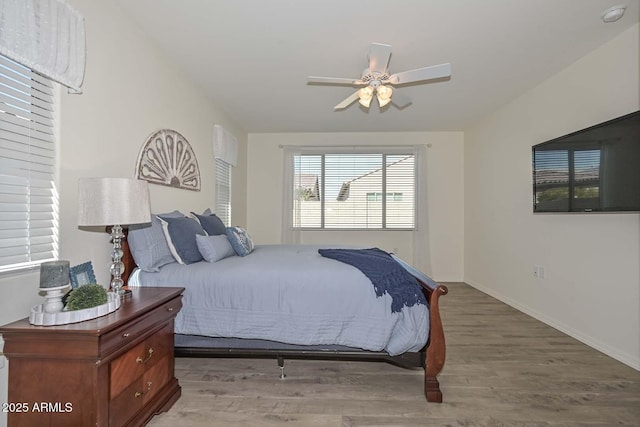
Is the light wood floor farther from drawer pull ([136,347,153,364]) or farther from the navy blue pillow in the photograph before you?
the navy blue pillow

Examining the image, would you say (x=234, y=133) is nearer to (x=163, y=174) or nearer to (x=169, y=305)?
(x=163, y=174)

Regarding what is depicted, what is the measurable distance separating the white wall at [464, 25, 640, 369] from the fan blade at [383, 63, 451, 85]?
145cm

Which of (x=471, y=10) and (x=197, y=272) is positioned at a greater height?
(x=471, y=10)

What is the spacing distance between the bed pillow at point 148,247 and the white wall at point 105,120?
0.70ft

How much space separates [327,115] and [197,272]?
3.18 m

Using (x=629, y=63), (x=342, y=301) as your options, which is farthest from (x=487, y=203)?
(x=342, y=301)

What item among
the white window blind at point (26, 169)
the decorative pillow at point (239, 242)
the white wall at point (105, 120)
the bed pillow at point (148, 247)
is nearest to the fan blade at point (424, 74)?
the decorative pillow at point (239, 242)

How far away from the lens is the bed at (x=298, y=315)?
1.91 meters

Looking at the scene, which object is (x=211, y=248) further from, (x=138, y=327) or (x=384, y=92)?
(x=384, y=92)

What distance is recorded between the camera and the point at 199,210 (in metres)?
3.57

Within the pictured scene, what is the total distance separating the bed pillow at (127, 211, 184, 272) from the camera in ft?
6.78

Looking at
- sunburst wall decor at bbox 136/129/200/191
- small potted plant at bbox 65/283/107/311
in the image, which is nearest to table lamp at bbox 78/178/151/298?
small potted plant at bbox 65/283/107/311

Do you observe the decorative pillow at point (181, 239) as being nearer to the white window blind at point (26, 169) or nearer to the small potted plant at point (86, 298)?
the white window blind at point (26, 169)

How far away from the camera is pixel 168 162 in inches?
113
